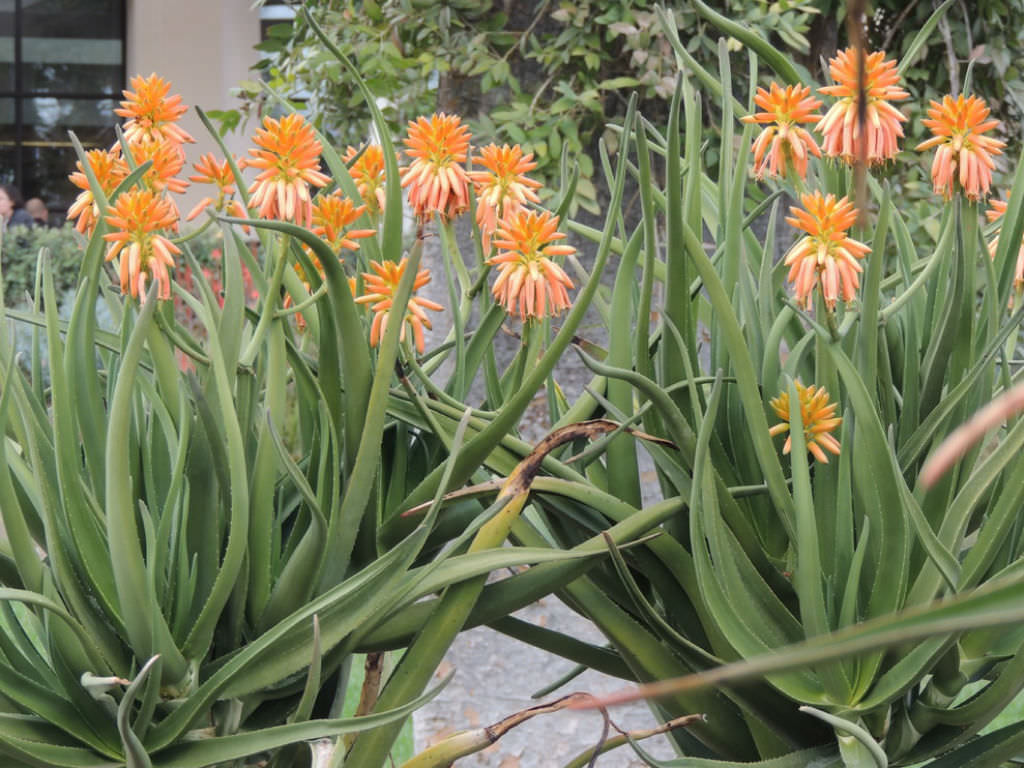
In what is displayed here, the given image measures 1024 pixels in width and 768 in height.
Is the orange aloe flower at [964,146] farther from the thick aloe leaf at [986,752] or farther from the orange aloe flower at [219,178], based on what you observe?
the orange aloe flower at [219,178]

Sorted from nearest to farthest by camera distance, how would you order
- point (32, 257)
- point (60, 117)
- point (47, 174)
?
1. point (32, 257)
2. point (47, 174)
3. point (60, 117)

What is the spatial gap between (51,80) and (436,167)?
38.0ft

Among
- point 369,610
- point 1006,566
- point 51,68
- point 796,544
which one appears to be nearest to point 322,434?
point 369,610

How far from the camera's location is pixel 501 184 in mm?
945

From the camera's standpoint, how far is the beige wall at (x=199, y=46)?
9.53 m

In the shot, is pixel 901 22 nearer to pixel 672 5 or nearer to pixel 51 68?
pixel 672 5

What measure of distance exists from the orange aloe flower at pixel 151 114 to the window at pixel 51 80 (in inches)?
433

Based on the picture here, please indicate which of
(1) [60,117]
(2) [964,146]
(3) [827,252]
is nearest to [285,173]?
(3) [827,252]

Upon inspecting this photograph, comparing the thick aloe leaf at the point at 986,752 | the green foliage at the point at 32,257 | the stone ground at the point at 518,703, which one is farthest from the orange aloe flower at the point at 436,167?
the green foliage at the point at 32,257

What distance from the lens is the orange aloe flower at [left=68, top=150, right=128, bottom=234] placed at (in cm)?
88

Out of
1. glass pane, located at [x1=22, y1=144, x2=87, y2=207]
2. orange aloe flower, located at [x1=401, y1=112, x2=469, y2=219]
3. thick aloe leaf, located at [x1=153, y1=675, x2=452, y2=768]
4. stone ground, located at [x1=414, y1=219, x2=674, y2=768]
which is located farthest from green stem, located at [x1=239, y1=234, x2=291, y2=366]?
glass pane, located at [x1=22, y1=144, x2=87, y2=207]

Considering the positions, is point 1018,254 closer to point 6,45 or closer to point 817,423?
point 817,423

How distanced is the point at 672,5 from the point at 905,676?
215 centimetres

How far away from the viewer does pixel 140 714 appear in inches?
29.1
